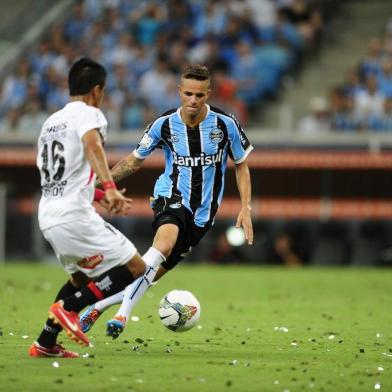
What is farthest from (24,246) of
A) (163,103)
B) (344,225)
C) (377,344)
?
(377,344)

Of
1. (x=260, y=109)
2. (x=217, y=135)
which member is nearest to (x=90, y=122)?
(x=217, y=135)

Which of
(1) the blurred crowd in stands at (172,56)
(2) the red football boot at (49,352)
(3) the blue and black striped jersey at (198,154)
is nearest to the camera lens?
(2) the red football boot at (49,352)

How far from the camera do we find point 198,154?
10320 mm

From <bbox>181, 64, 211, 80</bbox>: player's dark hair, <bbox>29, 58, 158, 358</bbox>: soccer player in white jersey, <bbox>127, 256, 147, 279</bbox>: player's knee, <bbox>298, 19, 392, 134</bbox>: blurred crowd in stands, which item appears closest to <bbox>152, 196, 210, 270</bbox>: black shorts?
<bbox>181, 64, 211, 80</bbox>: player's dark hair

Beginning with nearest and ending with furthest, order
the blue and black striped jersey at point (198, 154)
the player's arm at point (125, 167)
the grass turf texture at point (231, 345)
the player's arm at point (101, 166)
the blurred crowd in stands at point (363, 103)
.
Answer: the grass turf texture at point (231, 345) → the player's arm at point (101, 166) → the player's arm at point (125, 167) → the blue and black striped jersey at point (198, 154) → the blurred crowd in stands at point (363, 103)

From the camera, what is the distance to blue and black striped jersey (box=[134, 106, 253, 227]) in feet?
33.8

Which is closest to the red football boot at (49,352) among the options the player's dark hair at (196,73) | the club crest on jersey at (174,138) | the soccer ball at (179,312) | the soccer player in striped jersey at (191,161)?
the soccer ball at (179,312)

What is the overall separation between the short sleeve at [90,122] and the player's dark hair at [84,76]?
7.0 inches

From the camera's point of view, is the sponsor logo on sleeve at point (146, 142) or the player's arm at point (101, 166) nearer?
the player's arm at point (101, 166)

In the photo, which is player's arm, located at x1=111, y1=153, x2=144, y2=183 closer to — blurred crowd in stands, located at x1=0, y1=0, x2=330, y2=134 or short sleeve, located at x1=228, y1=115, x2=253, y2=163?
short sleeve, located at x1=228, y1=115, x2=253, y2=163

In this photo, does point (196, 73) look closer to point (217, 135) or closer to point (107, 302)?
point (217, 135)

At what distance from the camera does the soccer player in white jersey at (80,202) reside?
799cm

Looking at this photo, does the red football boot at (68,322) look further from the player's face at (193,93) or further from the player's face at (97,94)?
the player's face at (193,93)

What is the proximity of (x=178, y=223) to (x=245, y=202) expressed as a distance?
24.3 inches
